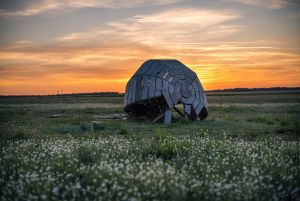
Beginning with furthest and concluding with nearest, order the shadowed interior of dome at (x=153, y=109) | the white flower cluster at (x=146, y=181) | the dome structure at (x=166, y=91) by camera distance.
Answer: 1. the shadowed interior of dome at (x=153, y=109)
2. the dome structure at (x=166, y=91)
3. the white flower cluster at (x=146, y=181)

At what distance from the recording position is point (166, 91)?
2452 centimetres

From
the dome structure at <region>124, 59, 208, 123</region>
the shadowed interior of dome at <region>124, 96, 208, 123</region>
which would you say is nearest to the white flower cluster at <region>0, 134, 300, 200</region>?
the dome structure at <region>124, 59, 208, 123</region>

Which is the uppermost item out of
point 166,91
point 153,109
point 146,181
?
point 166,91

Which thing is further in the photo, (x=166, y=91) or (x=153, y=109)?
(x=153, y=109)

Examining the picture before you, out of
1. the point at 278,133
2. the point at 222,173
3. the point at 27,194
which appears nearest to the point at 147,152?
the point at 222,173

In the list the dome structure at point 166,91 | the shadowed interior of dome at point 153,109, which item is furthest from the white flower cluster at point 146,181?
the shadowed interior of dome at point 153,109

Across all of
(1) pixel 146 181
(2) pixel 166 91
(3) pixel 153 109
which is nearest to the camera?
(1) pixel 146 181

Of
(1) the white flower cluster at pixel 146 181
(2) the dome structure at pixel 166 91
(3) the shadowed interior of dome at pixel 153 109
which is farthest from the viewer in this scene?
(3) the shadowed interior of dome at pixel 153 109

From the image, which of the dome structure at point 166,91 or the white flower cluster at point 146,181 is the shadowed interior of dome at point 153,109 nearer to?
the dome structure at point 166,91

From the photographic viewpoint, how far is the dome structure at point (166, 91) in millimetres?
24578

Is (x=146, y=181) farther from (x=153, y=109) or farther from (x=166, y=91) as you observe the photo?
(x=153, y=109)

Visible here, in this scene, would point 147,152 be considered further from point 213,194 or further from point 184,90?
point 184,90

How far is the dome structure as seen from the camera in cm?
2458

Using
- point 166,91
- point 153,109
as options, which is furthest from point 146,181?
point 153,109
